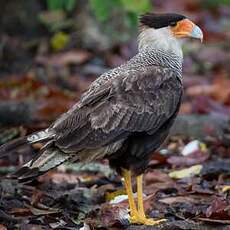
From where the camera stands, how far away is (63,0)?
10.1m

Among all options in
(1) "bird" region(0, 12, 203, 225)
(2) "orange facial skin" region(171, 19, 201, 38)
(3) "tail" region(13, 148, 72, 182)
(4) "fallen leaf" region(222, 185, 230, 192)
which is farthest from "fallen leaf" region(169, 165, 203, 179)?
(3) "tail" region(13, 148, 72, 182)

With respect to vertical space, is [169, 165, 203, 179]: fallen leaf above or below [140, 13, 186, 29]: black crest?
below

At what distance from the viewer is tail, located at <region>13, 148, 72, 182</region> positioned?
6289mm

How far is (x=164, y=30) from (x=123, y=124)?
1.00 metres

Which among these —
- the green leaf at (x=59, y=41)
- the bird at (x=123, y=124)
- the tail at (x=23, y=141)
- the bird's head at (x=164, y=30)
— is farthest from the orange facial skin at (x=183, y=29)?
the green leaf at (x=59, y=41)

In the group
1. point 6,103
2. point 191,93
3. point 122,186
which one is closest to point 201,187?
point 122,186

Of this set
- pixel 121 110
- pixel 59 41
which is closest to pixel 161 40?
pixel 121 110

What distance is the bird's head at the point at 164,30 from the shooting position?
711 centimetres

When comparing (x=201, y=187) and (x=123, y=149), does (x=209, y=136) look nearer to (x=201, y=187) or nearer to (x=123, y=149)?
(x=201, y=187)

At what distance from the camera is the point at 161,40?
7.12 m

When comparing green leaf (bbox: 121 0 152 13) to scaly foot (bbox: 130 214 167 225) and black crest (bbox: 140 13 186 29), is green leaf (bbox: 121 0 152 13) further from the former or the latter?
scaly foot (bbox: 130 214 167 225)

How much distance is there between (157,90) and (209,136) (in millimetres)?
2612

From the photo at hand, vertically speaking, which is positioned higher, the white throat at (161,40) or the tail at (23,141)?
the white throat at (161,40)

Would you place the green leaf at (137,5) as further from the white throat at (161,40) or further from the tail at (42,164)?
the tail at (42,164)
